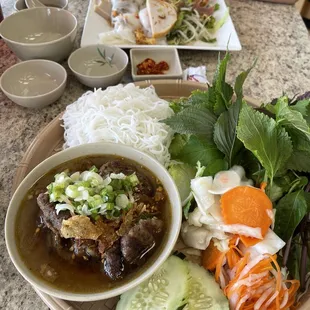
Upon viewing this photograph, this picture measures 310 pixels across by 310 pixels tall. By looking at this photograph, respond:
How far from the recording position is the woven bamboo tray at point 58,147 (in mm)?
1009

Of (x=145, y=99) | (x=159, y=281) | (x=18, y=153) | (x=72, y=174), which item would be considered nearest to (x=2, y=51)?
(x=18, y=153)

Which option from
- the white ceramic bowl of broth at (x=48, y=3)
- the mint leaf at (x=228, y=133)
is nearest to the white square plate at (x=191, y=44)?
the white ceramic bowl of broth at (x=48, y=3)

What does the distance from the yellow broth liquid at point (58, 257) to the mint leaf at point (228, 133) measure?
0.82 feet

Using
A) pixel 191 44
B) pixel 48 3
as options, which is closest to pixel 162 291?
pixel 191 44

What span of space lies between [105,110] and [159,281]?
68cm

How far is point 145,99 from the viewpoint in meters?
→ 1.47

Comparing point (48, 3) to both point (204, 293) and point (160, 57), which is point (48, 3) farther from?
point (204, 293)

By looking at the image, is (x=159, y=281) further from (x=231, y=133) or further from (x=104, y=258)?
(x=231, y=133)

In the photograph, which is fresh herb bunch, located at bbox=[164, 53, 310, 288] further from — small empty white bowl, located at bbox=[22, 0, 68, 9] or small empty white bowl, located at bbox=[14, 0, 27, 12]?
small empty white bowl, located at bbox=[14, 0, 27, 12]

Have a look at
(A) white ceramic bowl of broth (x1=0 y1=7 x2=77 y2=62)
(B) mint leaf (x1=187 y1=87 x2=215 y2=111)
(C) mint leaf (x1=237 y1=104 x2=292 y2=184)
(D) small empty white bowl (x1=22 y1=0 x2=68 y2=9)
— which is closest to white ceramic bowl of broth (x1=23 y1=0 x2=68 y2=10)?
(D) small empty white bowl (x1=22 y1=0 x2=68 y2=9)

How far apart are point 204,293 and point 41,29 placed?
1.49 m

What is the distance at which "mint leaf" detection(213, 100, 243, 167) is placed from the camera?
118 cm

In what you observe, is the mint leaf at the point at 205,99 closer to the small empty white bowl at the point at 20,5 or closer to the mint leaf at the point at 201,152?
the mint leaf at the point at 201,152

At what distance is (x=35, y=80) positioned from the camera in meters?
1.66
